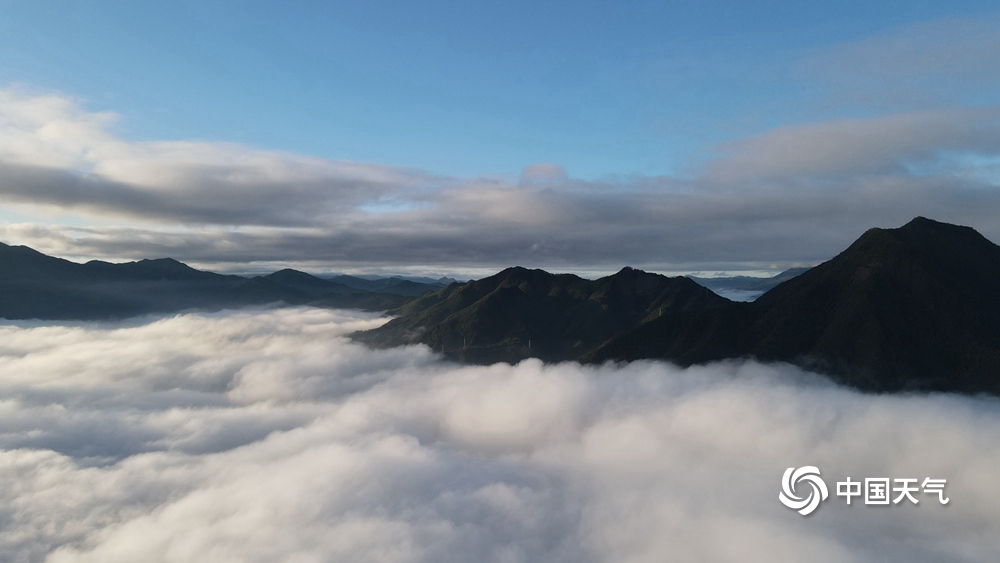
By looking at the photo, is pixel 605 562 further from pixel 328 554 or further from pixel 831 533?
pixel 328 554

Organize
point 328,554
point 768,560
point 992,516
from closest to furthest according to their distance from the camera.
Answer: point 768,560, point 992,516, point 328,554

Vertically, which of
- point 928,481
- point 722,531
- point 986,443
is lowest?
point 722,531

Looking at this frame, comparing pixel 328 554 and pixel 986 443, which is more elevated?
pixel 986 443

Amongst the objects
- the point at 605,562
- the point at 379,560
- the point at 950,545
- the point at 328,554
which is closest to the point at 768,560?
the point at 605,562

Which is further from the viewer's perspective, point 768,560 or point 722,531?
point 722,531

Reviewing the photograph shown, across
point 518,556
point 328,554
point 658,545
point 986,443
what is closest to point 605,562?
point 658,545

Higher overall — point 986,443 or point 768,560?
point 986,443

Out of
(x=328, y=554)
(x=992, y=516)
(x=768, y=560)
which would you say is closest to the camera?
(x=768, y=560)

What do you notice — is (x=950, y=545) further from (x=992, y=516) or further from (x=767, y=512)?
(x=767, y=512)

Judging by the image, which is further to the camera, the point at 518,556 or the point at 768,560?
the point at 518,556
